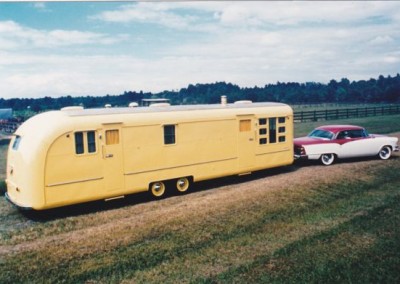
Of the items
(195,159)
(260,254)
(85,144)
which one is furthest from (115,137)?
(260,254)

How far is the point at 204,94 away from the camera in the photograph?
502ft

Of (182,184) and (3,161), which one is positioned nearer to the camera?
(182,184)

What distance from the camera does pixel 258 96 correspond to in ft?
392

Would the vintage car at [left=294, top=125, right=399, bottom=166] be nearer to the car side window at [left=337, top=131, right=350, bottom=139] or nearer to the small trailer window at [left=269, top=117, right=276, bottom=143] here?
the car side window at [left=337, top=131, right=350, bottom=139]

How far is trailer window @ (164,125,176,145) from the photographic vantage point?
37.8ft

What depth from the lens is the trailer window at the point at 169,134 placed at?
11523mm

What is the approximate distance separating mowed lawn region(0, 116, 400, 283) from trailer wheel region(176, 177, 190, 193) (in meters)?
0.32

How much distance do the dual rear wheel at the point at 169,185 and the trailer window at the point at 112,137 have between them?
183 centimetres

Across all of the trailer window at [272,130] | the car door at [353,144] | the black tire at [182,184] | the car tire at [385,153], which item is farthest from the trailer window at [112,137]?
the car tire at [385,153]

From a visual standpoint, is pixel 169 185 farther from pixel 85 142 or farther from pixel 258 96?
pixel 258 96

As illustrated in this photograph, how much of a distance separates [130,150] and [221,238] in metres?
4.03

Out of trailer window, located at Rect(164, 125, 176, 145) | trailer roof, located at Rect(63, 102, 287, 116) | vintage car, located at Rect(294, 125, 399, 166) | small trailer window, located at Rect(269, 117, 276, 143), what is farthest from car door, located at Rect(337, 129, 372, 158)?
trailer window, located at Rect(164, 125, 176, 145)

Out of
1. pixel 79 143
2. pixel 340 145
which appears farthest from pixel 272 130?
pixel 79 143

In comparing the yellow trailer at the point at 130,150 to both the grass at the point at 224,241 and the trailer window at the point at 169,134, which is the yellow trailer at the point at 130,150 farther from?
the grass at the point at 224,241
